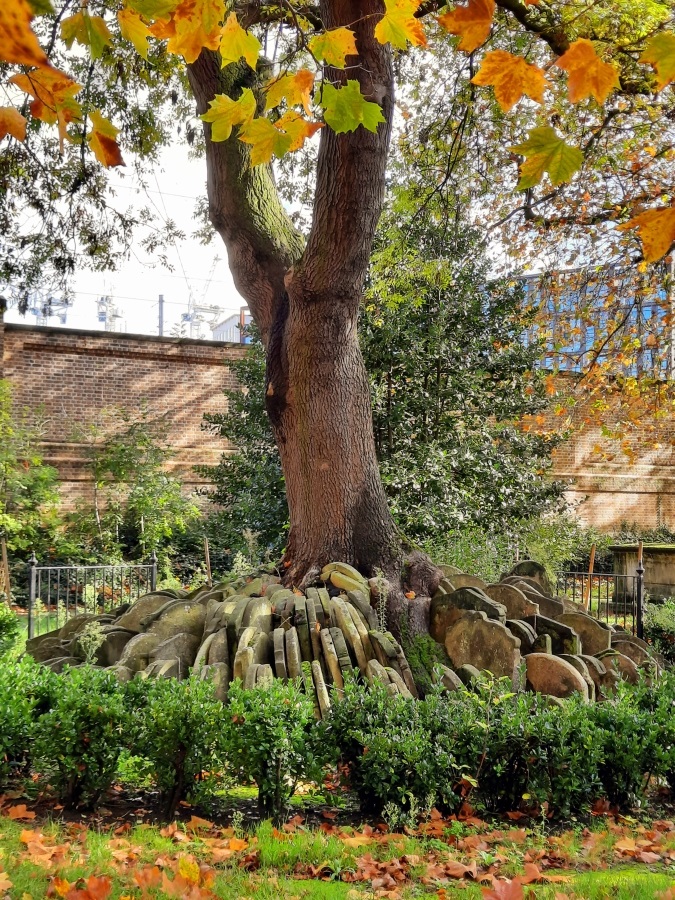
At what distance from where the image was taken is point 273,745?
3.83 metres

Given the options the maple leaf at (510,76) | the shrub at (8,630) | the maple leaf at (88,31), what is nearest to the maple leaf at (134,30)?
the maple leaf at (88,31)

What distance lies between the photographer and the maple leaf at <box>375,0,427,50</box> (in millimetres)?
2660

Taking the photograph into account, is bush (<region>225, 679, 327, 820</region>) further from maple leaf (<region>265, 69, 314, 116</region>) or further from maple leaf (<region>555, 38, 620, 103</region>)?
maple leaf (<region>555, 38, 620, 103</region>)

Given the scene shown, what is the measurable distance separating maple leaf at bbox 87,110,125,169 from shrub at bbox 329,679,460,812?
118 inches

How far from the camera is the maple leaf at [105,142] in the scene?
2.39 meters

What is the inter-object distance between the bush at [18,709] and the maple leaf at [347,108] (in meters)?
3.40

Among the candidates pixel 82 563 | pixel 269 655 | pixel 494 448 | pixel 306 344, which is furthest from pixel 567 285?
pixel 82 563

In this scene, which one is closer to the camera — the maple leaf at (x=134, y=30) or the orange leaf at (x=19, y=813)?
the maple leaf at (x=134, y=30)

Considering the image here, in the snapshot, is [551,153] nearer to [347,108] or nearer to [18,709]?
[347,108]

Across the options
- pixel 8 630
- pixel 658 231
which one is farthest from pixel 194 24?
pixel 8 630

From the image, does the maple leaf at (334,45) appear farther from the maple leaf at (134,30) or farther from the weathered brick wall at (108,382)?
the weathered brick wall at (108,382)

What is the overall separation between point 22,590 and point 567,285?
10.4 metres

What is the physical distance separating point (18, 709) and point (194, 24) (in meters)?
3.50

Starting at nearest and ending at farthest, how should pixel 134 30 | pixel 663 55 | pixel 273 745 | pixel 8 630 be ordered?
pixel 663 55, pixel 134 30, pixel 273 745, pixel 8 630
